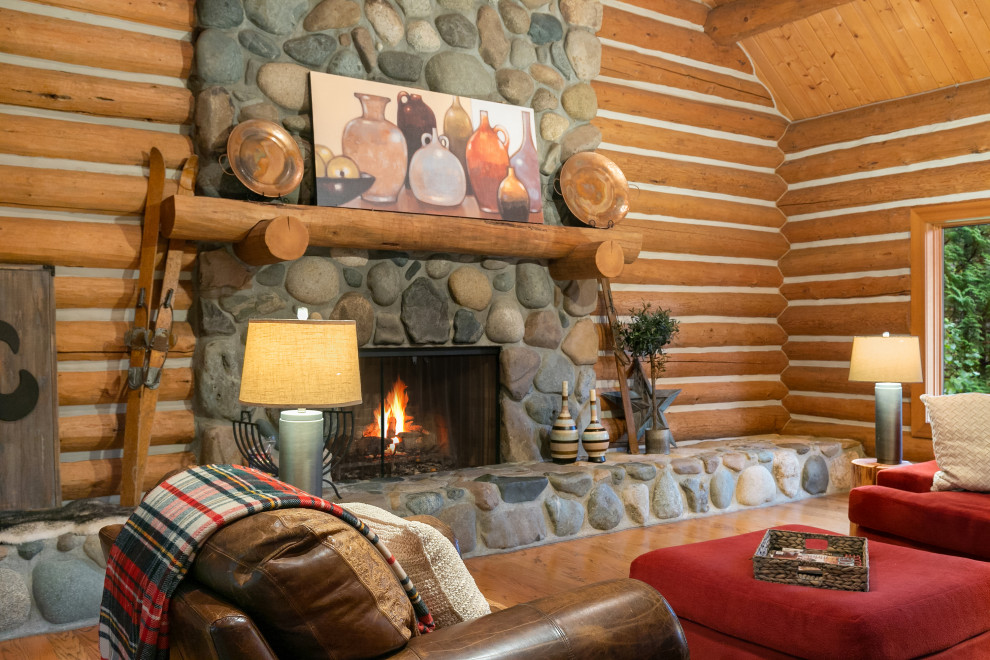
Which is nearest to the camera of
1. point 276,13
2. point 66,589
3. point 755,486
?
point 66,589

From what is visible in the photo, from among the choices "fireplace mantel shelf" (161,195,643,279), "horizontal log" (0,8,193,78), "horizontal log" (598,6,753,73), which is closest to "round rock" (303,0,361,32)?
"horizontal log" (0,8,193,78)

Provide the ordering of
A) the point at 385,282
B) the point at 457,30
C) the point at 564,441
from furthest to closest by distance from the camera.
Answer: the point at 564,441
the point at 457,30
the point at 385,282

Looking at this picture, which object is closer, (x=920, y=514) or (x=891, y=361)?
(x=920, y=514)

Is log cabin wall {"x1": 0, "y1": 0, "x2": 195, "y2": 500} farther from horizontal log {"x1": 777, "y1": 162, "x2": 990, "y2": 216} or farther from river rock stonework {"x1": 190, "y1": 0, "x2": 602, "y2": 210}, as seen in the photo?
horizontal log {"x1": 777, "y1": 162, "x2": 990, "y2": 216}

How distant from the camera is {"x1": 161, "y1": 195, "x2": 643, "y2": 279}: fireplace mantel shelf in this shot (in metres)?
4.00

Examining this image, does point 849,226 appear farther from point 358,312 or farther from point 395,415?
point 358,312

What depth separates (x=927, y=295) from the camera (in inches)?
245

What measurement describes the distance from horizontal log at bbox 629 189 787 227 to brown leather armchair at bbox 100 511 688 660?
4660mm

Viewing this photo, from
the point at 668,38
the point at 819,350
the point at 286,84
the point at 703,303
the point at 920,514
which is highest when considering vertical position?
the point at 668,38

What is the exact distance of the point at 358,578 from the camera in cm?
Result: 159

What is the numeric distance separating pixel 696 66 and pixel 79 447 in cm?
503

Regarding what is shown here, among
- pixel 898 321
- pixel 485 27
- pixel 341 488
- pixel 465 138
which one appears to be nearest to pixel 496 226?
pixel 465 138

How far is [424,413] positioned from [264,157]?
172 cm

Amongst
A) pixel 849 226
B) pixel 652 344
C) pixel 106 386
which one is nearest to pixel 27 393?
pixel 106 386
